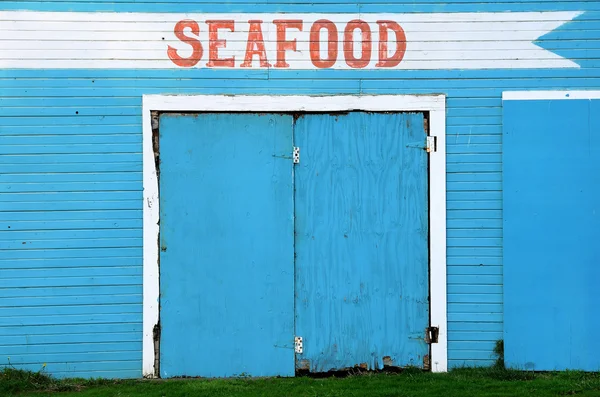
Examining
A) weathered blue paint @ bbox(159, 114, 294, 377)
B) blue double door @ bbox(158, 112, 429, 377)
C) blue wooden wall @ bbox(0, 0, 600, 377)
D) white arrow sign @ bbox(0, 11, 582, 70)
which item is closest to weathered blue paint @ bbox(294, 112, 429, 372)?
blue double door @ bbox(158, 112, 429, 377)

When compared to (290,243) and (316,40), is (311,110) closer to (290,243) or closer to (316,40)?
(316,40)

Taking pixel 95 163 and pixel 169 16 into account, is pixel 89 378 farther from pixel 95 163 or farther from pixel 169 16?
pixel 169 16

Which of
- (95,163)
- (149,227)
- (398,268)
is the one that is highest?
(95,163)

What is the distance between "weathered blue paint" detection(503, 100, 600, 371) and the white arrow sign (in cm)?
54

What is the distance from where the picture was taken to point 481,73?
6316 mm

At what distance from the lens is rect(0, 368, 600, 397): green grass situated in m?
5.67

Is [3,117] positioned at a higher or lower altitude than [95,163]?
higher

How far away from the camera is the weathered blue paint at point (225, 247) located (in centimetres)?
622

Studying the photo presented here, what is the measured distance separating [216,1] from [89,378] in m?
3.66

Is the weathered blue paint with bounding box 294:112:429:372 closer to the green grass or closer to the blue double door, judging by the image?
the blue double door

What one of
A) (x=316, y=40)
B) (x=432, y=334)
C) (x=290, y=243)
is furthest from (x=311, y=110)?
(x=432, y=334)

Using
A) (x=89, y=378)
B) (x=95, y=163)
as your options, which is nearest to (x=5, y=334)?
(x=89, y=378)

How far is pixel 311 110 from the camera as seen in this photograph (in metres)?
6.27

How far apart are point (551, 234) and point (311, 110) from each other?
249cm
